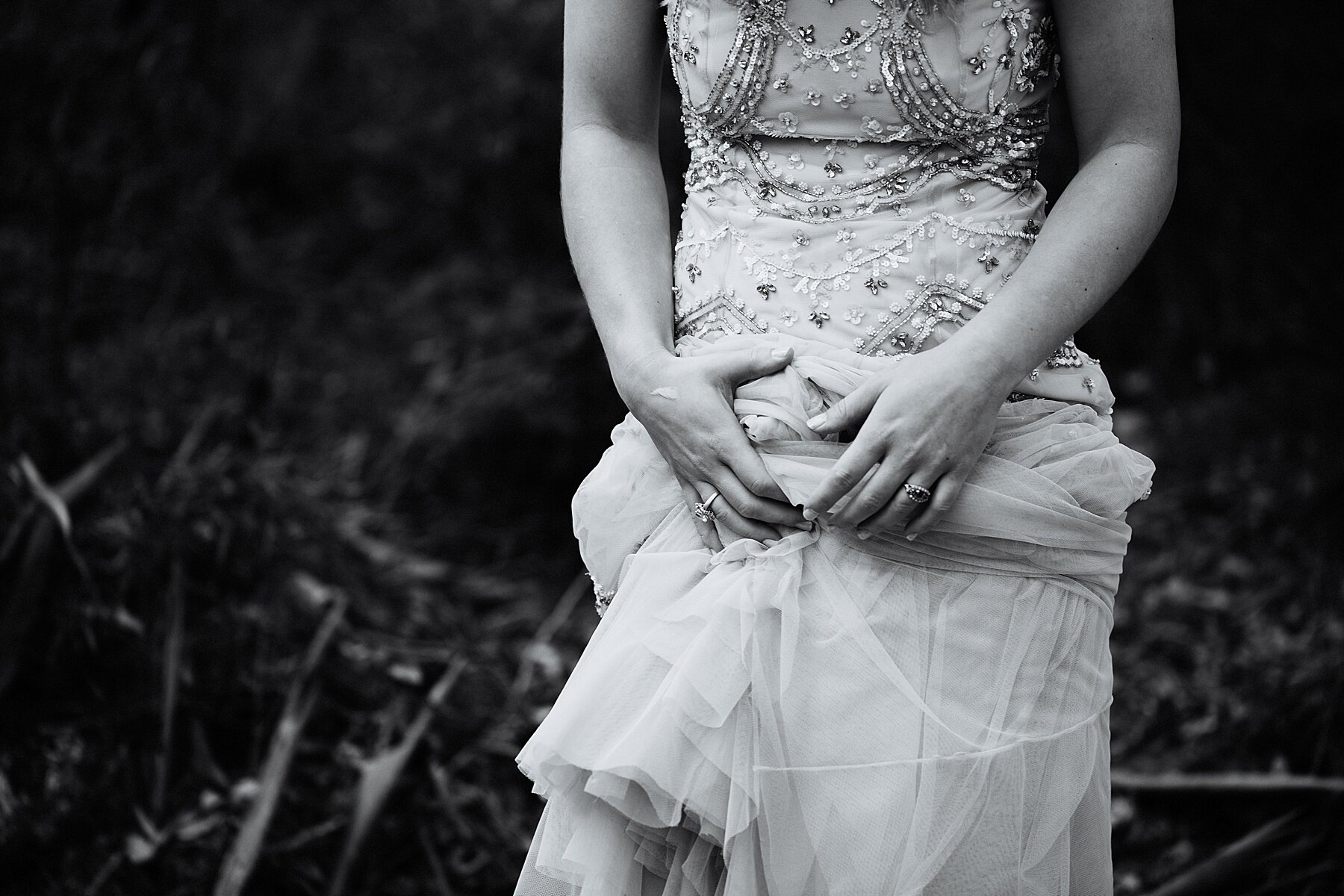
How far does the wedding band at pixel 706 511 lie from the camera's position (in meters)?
1.39

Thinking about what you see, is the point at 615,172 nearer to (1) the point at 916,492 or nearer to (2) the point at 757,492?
(2) the point at 757,492

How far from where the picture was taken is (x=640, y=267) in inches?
59.5

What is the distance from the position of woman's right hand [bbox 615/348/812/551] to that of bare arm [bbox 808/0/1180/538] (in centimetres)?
7

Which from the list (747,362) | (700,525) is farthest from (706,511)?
(747,362)

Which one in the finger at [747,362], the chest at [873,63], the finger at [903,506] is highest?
the chest at [873,63]

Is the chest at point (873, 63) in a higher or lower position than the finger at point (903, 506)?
higher

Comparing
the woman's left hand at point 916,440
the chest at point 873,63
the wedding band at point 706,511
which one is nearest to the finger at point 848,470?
the woman's left hand at point 916,440

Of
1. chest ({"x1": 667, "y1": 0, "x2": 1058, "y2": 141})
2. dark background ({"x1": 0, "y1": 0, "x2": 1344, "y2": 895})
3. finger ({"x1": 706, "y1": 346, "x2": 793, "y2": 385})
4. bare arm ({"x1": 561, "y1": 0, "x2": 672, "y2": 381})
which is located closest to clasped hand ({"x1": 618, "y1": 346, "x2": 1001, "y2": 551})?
finger ({"x1": 706, "y1": 346, "x2": 793, "y2": 385})

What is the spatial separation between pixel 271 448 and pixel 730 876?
9.48 ft

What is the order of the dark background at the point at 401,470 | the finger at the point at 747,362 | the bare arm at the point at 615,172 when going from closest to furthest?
the finger at the point at 747,362, the bare arm at the point at 615,172, the dark background at the point at 401,470

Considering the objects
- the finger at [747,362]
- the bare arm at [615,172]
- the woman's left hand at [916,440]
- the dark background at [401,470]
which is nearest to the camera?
the woman's left hand at [916,440]

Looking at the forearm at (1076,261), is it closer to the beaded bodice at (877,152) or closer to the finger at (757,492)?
the beaded bodice at (877,152)

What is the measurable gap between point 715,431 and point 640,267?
275mm

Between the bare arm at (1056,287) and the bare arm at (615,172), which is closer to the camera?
the bare arm at (1056,287)
